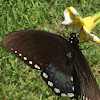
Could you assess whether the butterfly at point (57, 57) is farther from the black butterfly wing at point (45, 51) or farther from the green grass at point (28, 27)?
the green grass at point (28, 27)

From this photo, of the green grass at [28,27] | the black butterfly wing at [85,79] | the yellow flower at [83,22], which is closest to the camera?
the yellow flower at [83,22]

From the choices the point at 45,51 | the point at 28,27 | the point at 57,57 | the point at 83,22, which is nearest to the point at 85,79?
the point at 57,57

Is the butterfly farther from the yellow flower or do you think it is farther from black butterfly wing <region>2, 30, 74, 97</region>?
the yellow flower

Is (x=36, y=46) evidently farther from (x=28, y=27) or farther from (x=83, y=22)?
(x=28, y=27)

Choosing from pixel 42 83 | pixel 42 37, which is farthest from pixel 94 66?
pixel 42 37

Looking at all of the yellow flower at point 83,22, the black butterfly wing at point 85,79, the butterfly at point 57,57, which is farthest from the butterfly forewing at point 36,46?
the yellow flower at point 83,22

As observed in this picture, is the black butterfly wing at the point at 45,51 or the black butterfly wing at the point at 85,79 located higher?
the black butterfly wing at the point at 45,51

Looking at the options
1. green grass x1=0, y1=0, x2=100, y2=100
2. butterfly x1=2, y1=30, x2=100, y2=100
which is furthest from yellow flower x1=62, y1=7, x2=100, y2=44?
green grass x1=0, y1=0, x2=100, y2=100
